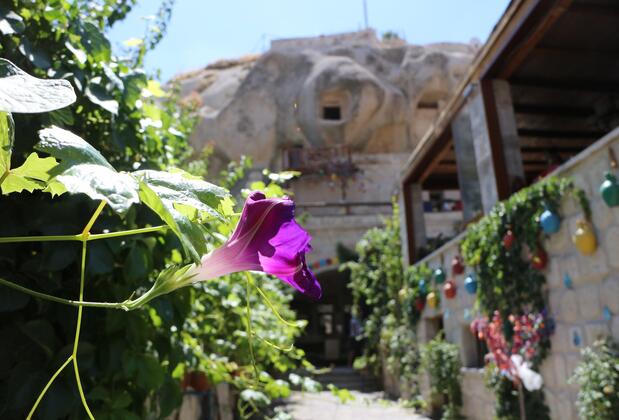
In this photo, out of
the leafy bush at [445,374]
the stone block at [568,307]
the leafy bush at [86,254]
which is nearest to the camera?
the leafy bush at [86,254]

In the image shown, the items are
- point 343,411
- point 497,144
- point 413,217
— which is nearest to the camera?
point 497,144

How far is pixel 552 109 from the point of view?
6.18 m

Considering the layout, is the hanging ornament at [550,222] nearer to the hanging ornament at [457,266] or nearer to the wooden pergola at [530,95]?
the wooden pergola at [530,95]

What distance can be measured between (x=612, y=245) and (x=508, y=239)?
1.19 m

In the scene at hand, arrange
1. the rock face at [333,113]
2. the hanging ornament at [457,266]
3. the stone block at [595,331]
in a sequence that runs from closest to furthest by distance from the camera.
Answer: the stone block at [595,331], the hanging ornament at [457,266], the rock face at [333,113]

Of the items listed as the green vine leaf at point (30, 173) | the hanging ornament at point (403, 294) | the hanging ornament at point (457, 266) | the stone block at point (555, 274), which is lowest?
the green vine leaf at point (30, 173)

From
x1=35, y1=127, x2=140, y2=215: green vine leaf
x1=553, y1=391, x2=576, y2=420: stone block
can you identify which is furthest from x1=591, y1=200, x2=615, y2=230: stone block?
x1=35, y1=127, x2=140, y2=215: green vine leaf

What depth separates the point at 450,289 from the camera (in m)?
6.43

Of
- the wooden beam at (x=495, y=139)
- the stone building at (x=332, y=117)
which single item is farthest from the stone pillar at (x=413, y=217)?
the stone building at (x=332, y=117)

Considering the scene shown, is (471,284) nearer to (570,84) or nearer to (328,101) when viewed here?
(570,84)

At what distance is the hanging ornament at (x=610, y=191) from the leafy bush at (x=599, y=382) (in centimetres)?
95

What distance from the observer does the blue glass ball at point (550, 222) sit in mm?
3979

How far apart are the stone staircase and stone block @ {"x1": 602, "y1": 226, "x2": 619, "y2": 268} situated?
846cm

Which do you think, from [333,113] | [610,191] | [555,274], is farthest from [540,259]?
[333,113]
